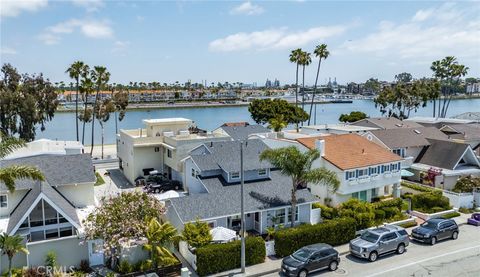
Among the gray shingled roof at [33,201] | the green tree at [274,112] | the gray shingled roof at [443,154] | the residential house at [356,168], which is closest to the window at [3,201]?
the gray shingled roof at [33,201]

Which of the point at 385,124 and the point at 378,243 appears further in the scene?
the point at 385,124

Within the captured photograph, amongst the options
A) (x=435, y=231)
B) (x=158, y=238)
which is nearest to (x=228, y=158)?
(x=158, y=238)

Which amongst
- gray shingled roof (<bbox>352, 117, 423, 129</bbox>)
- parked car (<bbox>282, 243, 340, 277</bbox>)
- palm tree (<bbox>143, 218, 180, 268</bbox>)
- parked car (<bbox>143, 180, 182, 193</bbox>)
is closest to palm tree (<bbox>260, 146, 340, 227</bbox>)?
parked car (<bbox>282, 243, 340, 277</bbox>)

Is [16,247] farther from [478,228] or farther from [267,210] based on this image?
[478,228]

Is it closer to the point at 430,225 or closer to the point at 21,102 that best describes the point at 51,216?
the point at 430,225

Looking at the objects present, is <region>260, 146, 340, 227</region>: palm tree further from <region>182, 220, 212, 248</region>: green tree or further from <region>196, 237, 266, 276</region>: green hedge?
<region>182, 220, 212, 248</region>: green tree

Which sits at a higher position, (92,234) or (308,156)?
(308,156)

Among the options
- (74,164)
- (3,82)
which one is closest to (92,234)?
(74,164)
